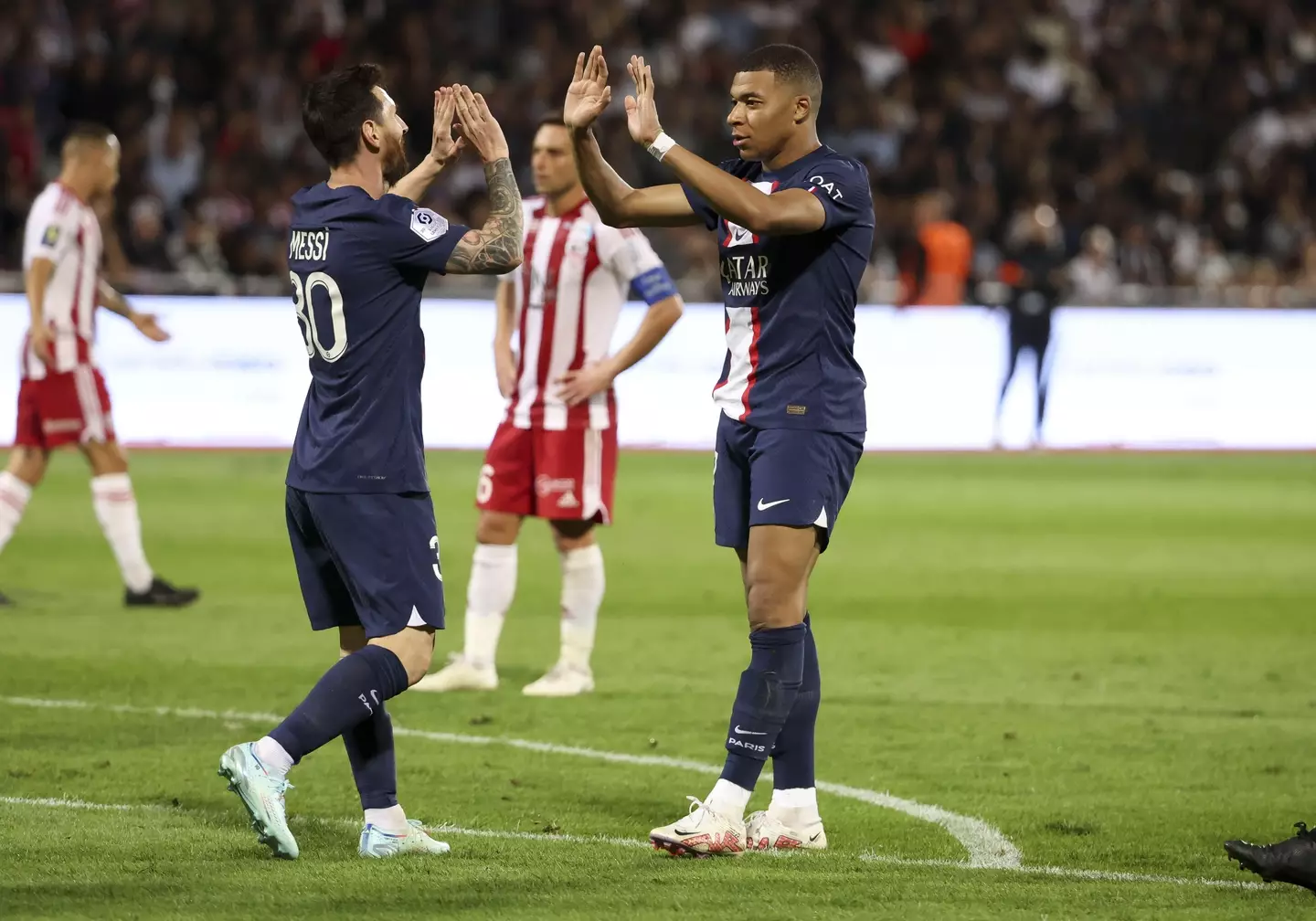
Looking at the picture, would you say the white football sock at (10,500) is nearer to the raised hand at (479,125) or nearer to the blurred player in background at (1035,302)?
the raised hand at (479,125)

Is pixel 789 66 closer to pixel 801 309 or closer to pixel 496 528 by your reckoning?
pixel 801 309

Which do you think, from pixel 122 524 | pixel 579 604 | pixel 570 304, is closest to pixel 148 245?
pixel 122 524

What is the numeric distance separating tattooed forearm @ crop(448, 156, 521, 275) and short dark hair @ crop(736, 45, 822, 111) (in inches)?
30.3

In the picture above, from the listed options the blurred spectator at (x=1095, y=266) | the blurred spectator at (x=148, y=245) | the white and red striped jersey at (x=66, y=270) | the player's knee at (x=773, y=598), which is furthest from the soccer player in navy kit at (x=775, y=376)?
the blurred spectator at (x=1095, y=266)

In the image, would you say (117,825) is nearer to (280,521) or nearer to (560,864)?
(560,864)

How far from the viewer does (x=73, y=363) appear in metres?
10.0

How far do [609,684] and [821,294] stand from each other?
10.8ft

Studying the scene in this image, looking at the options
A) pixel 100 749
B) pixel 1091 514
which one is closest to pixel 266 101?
pixel 1091 514

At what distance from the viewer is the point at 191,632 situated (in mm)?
9320

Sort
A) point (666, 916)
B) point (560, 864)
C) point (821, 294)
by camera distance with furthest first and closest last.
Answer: point (821, 294), point (560, 864), point (666, 916)

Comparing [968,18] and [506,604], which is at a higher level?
[968,18]

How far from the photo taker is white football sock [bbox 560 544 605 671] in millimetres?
→ 8023

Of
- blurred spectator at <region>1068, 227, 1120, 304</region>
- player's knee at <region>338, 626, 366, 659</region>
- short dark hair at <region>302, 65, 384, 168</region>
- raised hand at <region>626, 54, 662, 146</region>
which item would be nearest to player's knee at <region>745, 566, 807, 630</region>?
player's knee at <region>338, 626, 366, 659</region>

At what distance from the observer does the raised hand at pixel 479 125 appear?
5.02 meters
